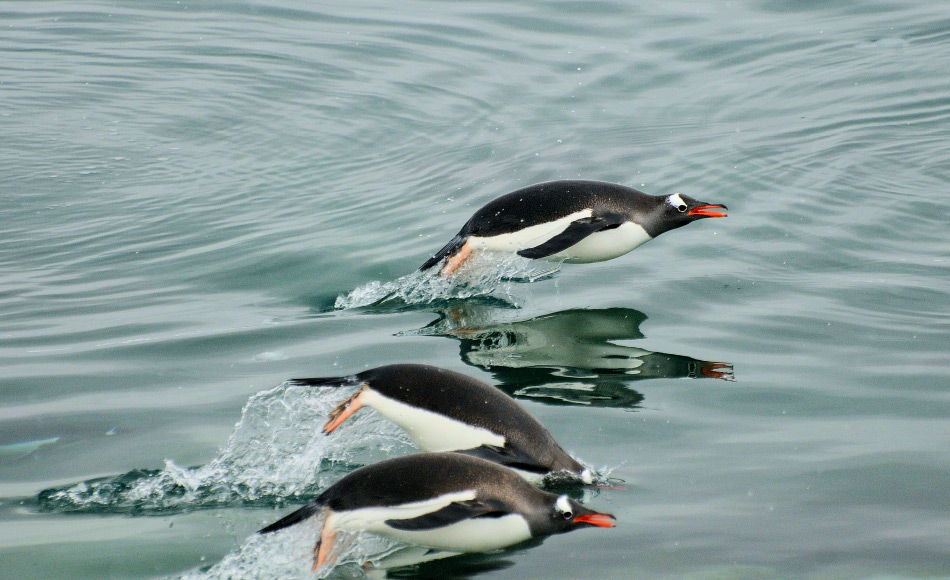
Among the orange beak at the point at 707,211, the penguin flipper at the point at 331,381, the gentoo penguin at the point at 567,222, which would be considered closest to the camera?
the penguin flipper at the point at 331,381

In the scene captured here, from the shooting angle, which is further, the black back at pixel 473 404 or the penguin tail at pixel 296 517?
the black back at pixel 473 404

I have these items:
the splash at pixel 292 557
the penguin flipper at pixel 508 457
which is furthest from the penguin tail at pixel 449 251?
the splash at pixel 292 557

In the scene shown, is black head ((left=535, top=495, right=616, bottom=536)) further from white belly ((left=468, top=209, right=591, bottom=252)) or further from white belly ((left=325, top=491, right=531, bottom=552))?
white belly ((left=468, top=209, right=591, bottom=252))

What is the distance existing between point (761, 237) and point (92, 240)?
4.85 meters

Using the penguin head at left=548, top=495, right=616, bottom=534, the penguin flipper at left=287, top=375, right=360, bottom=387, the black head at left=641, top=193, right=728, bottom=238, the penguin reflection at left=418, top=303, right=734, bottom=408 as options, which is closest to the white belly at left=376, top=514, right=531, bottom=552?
the penguin head at left=548, top=495, right=616, bottom=534

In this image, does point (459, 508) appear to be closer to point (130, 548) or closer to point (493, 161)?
point (130, 548)

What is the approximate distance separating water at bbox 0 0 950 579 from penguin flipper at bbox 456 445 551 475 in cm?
30

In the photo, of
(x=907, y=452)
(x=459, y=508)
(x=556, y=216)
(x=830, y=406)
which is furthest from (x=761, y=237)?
(x=459, y=508)

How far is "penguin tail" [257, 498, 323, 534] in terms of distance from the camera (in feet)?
12.6

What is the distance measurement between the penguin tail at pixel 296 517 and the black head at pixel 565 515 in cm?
78

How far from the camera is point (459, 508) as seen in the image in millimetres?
3775

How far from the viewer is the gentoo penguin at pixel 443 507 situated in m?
3.77

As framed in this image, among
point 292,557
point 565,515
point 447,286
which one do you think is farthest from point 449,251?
point 292,557

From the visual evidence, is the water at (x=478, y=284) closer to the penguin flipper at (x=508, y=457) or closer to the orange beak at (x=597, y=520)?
the orange beak at (x=597, y=520)
